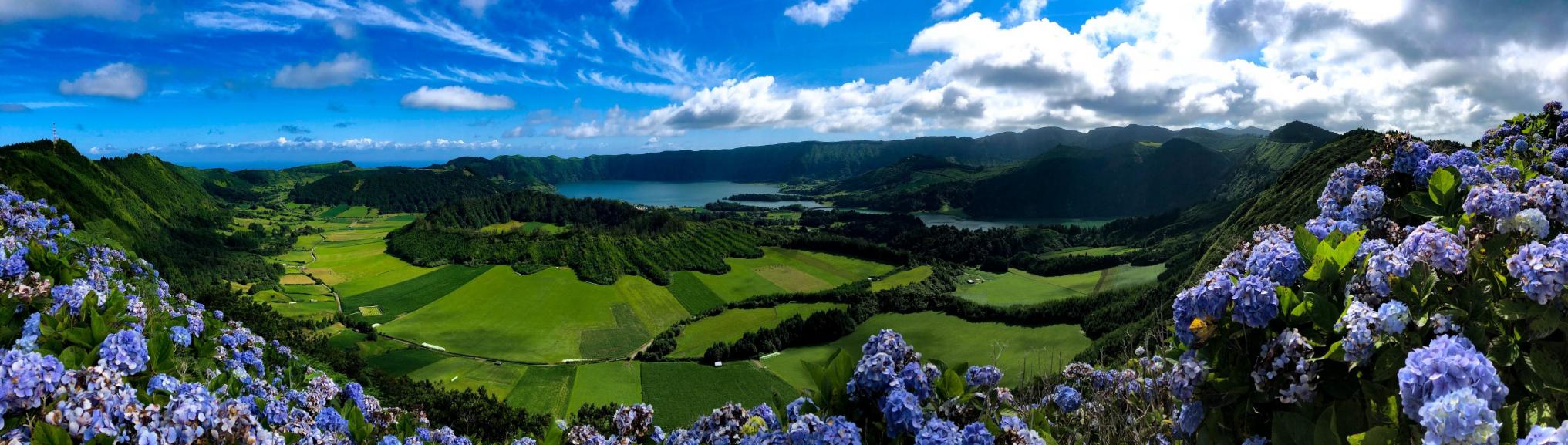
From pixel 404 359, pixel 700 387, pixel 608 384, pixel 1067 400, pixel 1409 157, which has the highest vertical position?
pixel 1409 157

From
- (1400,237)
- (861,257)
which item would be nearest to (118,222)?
(861,257)

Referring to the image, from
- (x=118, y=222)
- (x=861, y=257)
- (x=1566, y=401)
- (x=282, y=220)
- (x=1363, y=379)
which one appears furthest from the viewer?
(x=282, y=220)

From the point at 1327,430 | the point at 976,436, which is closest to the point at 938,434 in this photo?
the point at 976,436

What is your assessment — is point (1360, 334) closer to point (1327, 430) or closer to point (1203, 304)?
point (1327, 430)

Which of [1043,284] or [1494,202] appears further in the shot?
[1043,284]

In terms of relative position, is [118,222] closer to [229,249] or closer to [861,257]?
[229,249]

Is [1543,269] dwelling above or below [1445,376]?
above
